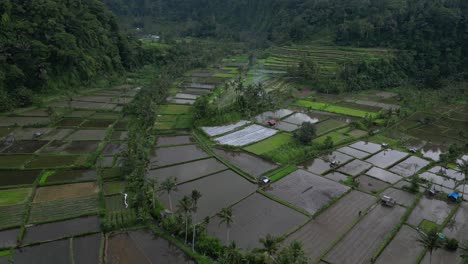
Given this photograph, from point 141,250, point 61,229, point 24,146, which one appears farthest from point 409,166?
point 24,146

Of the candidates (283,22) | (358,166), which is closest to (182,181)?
(358,166)

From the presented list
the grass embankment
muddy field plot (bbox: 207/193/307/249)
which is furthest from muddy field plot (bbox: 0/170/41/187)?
the grass embankment

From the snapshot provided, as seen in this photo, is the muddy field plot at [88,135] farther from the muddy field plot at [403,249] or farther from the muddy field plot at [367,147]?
the muddy field plot at [403,249]

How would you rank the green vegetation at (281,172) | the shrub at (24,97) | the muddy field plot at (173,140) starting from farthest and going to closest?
1. the shrub at (24,97)
2. the muddy field plot at (173,140)
3. the green vegetation at (281,172)

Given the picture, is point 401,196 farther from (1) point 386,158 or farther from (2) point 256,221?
(2) point 256,221

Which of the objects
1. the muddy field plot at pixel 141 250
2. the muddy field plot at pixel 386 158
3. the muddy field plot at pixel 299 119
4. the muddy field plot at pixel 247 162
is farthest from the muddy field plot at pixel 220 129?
the muddy field plot at pixel 141 250

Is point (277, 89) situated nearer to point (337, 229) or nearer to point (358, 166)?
point (358, 166)
